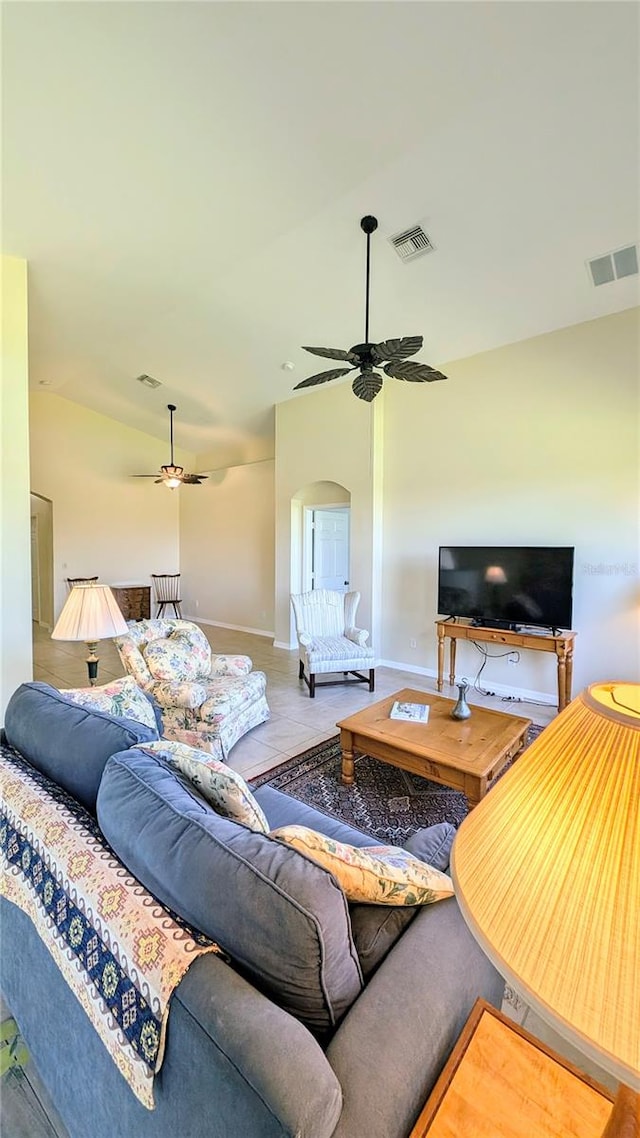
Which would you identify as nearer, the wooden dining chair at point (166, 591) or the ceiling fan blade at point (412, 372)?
the ceiling fan blade at point (412, 372)

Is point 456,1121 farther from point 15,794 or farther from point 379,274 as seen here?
point 379,274

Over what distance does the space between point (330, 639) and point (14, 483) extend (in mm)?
3121

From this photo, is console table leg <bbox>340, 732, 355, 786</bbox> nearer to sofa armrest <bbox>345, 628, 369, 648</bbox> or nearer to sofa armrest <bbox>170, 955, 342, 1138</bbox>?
sofa armrest <bbox>345, 628, 369, 648</bbox>

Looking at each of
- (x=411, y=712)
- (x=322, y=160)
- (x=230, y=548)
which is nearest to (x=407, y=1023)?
(x=411, y=712)

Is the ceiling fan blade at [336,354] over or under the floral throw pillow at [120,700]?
over

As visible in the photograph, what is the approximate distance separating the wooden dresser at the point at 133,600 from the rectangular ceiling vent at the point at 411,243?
267 inches

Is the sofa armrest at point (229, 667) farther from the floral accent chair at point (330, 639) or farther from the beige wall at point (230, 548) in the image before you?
the beige wall at point (230, 548)

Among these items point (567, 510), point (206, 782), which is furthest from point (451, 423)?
point (206, 782)

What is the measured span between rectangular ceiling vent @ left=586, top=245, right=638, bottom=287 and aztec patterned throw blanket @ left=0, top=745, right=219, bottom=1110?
4.31 metres

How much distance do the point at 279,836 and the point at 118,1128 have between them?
0.61 meters

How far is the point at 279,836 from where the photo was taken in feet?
3.26

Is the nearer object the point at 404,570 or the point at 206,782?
the point at 206,782

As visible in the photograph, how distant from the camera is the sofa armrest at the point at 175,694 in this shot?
2949mm

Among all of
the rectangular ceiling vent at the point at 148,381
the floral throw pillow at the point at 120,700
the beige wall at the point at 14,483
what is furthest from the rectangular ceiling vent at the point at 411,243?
the rectangular ceiling vent at the point at 148,381
